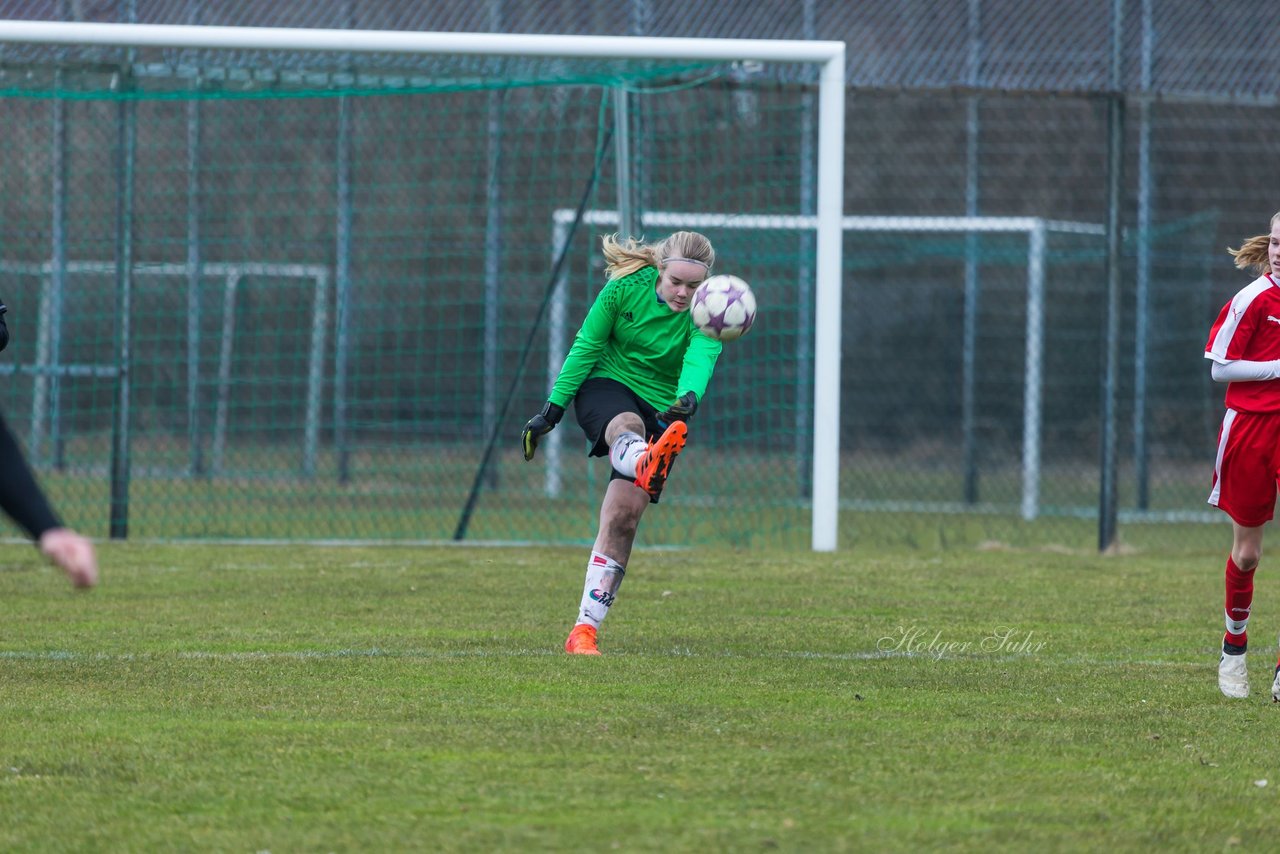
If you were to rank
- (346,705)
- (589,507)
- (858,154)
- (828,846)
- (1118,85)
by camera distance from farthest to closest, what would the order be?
(858,154)
(589,507)
(1118,85)
(346,705)
(828,846)

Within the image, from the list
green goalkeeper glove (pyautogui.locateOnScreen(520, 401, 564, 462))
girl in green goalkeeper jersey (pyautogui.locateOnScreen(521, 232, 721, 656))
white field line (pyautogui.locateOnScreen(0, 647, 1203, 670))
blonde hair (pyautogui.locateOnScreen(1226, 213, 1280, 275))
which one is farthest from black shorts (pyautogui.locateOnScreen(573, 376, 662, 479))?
blonde hair (pyautogui.locateOnScreen(1226, 213, 1280, 275))

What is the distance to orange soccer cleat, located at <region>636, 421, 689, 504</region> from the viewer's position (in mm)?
6613

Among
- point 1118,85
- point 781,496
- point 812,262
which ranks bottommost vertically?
point 781,496

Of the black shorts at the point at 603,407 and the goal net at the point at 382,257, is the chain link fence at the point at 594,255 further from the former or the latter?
the black shorts at the point at 603,407

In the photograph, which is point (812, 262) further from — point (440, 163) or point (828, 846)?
point (828, 846)

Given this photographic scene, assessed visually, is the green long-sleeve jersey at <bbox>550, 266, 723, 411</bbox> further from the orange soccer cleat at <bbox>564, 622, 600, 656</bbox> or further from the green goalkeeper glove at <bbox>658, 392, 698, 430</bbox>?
the orange soccer cleat at <bbox>564, 622, 600, 656</bbox>

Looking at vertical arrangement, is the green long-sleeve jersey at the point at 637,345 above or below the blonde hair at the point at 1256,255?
below

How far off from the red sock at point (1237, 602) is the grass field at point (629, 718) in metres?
0.25

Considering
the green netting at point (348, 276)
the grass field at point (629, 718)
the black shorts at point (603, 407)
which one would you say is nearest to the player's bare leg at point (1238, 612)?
the grass field at point (629, 718)

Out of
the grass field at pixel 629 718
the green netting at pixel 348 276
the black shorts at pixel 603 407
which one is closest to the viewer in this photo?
the grass field at pixel 629 718

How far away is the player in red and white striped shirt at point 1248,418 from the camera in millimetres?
6180


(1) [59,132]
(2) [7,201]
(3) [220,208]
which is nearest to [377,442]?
(3) [220,208]

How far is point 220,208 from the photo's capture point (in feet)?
60.3

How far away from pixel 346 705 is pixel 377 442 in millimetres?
14061
